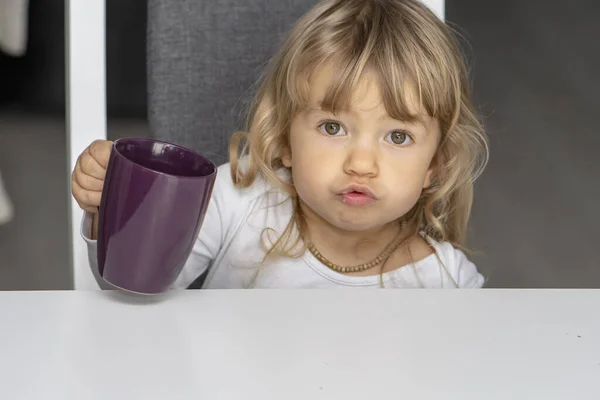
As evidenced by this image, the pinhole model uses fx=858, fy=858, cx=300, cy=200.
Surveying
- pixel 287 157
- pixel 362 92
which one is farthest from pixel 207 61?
pixel 362 92

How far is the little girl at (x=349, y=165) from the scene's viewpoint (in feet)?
3.05

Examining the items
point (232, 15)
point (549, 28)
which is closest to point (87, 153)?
point (232, 15)

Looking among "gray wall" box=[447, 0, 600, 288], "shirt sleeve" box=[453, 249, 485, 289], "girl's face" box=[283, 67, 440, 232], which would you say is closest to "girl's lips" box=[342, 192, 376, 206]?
"girl's face" box=[283, 67, 440, 232]

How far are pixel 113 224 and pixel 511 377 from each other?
31 centimetres

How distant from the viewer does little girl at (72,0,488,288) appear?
929 millimetres

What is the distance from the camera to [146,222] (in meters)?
0.64

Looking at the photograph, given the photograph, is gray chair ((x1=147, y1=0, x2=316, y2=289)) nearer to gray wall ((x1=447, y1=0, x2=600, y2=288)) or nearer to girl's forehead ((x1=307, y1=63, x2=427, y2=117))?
girl's forehead ((x1=307, y1=63, x2=427, y2=117))

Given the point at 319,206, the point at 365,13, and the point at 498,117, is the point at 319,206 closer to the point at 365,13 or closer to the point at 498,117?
the point at 365,13

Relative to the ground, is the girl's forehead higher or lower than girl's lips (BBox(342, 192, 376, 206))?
higher

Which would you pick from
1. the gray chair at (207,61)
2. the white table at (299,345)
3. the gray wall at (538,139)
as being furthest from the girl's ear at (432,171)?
the gray wall at (538,139)

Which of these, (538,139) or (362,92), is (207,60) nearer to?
(362,92)

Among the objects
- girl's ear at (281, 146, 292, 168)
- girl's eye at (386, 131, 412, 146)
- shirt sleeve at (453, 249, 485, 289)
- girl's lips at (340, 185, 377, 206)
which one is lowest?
shirt sleeve at (453, 249, 485, 289)

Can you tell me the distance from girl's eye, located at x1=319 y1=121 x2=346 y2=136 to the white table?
0.29 metres

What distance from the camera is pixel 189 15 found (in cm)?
113
